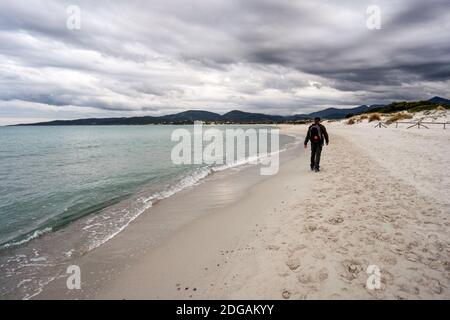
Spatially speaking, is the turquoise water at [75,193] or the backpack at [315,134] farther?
the backpack at [315,134]

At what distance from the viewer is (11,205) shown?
Answer: 11500 mm

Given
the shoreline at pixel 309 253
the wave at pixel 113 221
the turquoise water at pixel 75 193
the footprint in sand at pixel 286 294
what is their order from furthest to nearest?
the turquoise water at pixel 75 193
the wave at pixel 113 221
the shoreline at pixel 309 253
the footprint in sand at pixel 286 294

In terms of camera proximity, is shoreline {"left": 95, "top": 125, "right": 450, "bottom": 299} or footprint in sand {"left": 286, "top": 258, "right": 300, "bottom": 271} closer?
shoreline {"left": 95, "top": 125, "right": 450, "bottom": 299}

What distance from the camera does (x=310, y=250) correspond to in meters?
5.42

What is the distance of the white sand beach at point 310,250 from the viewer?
431cm

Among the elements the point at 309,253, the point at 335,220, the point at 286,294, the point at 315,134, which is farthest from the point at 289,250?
the point at 315,134

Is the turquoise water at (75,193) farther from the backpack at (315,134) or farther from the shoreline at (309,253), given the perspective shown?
the backpack at (315,134)

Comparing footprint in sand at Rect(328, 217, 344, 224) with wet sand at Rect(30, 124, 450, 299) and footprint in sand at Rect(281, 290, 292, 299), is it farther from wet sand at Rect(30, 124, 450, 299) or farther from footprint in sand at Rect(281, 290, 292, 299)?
footprint in sand at Rect(281, 290, 292, 299)

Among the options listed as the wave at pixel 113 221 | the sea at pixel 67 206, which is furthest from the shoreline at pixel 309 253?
the sea at pixel 67 206

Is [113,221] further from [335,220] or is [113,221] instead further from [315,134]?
[315,134]

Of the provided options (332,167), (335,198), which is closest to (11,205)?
(335,198)

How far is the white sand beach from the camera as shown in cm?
431

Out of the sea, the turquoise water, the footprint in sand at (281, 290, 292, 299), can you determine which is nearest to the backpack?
the sea

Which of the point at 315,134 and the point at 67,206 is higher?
the point at 315,134
